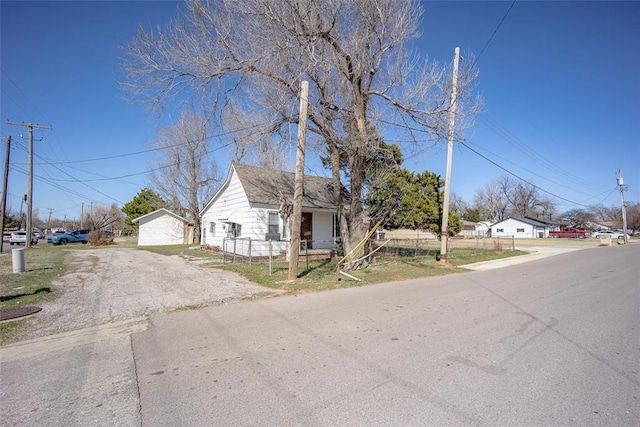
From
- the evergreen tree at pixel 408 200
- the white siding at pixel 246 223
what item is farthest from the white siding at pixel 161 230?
the evergreen tree at pixel 408 200

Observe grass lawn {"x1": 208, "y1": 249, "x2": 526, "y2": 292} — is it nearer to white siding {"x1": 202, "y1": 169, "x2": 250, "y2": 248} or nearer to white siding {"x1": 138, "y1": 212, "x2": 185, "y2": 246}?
white siding {"x1": 202, "y1": 169, "x2": 250, "y2": 248}

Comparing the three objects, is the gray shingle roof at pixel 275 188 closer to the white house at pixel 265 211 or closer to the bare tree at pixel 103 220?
the white house at pixel 265 211

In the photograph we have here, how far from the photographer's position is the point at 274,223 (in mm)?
17734

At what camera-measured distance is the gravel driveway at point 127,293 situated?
6.05 meters

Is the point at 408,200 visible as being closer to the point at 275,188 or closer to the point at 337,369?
the point at 275,188

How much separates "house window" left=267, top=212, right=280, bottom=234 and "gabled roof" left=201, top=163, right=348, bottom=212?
67 cm

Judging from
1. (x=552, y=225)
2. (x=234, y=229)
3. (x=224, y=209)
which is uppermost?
(x=552, y=225)

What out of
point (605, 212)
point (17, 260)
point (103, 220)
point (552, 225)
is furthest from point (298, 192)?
point (605, 212)

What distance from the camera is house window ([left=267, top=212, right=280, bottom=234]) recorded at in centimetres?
1755

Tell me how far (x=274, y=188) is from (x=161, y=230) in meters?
20.1

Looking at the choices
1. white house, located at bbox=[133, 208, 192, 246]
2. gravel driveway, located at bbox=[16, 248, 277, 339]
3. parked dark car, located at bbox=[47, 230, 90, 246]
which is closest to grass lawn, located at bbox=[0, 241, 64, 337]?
gravel driveway, located at bbox=[16, 248, 277, 339]

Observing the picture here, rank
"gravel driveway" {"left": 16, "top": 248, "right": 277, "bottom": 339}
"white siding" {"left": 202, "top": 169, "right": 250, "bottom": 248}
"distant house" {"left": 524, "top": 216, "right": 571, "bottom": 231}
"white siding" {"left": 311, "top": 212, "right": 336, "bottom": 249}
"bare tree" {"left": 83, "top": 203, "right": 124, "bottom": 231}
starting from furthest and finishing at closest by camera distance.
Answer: "distant house" {"left": 524, "top": 216, "right": 571, "bottom": 231} < "bare tree" {"left": 83, "top": 203, "right": 124, "bottom": 231} < "white siding" {"left": 311, "top": 212, "right": 336, "bottom": 249} < "white siding" {"left": 202, "top": 169, "right": 250, "bottom": 248} < "gravel driveway" {"left": 16, "top": 248, "right": 277, "bottom": 339}

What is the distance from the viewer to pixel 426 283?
10.3 meters

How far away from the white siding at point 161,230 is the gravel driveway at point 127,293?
21988 mm
